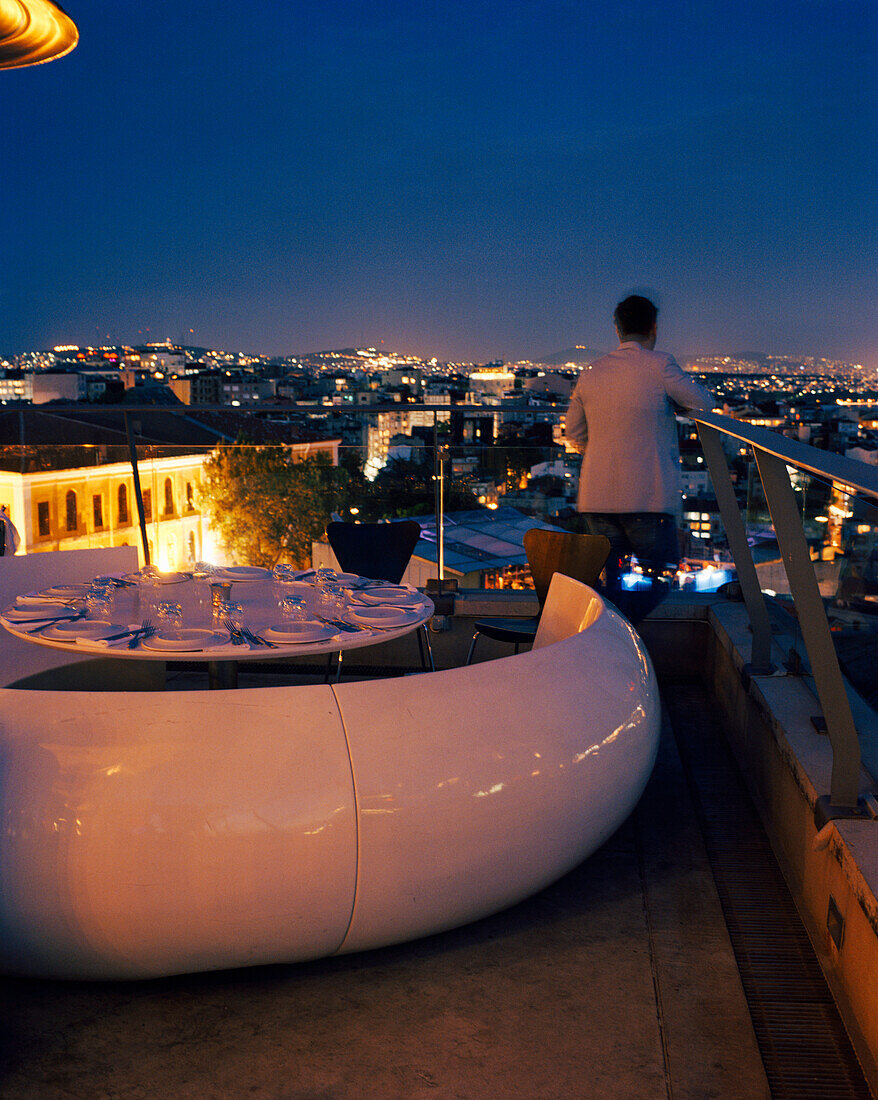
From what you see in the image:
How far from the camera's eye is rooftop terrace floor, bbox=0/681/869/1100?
1727 millimetres

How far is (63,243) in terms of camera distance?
64.6 metres

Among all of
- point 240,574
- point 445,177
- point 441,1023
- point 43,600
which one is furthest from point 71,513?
point 445,177

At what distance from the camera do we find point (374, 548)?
16.2 feet

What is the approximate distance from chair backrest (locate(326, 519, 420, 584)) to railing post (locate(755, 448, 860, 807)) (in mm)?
2695

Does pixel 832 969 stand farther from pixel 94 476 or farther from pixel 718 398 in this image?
pixel 94 476

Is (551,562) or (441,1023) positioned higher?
(551,562)

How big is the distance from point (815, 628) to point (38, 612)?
229 cm

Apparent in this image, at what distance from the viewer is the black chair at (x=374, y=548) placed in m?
4.90

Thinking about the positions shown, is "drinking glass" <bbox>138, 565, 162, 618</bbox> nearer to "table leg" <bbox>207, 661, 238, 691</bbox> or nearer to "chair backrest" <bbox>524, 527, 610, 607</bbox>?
"table leg" <bbox>207, 661, 238, 691</bbox>

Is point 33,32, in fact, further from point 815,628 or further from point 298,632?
point 815,628

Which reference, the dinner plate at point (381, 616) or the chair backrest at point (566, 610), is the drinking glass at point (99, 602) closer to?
the dinner plate at point (381, 616)

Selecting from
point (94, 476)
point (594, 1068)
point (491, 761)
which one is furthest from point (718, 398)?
point (94, 476)

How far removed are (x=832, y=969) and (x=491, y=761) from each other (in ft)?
3.09

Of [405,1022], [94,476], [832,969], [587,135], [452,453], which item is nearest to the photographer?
[405,1022]
